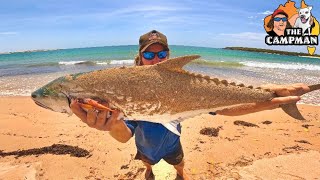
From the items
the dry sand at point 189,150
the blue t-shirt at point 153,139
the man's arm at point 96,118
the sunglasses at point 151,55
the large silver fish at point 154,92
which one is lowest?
the dry sand at point 189,150

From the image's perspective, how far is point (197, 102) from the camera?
307cm

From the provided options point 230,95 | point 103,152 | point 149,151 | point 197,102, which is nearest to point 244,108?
point 230,95

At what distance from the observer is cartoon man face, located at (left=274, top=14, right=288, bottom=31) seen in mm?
19531

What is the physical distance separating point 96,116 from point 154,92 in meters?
0.62

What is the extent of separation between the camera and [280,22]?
1980 centimetres

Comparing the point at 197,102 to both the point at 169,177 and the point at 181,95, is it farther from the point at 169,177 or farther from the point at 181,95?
the point at 169,177

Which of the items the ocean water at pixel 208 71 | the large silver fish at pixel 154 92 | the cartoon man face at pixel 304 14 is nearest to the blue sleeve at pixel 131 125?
the large silver fish at pixel 154 92

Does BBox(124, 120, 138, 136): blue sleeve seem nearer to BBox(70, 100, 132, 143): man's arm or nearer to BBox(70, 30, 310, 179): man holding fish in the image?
BBox(70, 30, 310, 179): man holding fish

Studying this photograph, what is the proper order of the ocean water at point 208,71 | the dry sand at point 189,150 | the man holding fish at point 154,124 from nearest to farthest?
the man holding fish at point 154,124, the dry sand at point 189,150, the ocean water at point 208,71

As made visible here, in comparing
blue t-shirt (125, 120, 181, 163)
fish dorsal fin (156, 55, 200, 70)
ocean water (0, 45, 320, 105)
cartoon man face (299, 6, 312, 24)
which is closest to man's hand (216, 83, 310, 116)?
fish dorsal fin (156, 55, 200, 70)

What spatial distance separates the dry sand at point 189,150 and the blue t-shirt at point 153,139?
85 centimetres

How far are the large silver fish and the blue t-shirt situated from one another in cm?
72

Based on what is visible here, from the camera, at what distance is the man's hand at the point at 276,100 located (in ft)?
9.96

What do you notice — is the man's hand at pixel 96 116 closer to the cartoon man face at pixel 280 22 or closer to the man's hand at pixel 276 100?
the man's hand at pixel 276 100
